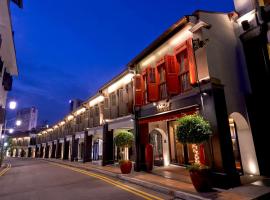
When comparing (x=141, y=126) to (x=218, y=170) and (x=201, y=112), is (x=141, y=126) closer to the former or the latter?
(x=201, y=112)

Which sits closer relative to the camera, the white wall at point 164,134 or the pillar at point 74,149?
the white wall at point 164,134

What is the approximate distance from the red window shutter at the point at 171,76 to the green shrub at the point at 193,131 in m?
3.06

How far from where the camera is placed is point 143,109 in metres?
13.8

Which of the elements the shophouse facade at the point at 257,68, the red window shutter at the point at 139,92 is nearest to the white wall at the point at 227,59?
the shophouse facade at the point at 257,68

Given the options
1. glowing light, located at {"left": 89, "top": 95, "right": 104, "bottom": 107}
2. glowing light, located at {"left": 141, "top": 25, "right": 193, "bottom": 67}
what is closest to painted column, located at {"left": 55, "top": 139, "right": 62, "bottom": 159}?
glowing light, located at {"left": 89, "top": 95, "right": 104, "bottom": 107}

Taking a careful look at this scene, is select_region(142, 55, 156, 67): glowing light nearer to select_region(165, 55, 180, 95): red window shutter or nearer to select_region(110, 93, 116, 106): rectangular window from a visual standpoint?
select_region(165, 55, 180, 95): red window shutter

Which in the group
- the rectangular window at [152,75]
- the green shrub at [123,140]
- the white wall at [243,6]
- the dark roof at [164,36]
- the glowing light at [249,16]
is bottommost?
the green shrub at [123,140]

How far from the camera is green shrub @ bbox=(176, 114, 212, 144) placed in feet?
24.6

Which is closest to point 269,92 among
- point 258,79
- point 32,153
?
point 258,79

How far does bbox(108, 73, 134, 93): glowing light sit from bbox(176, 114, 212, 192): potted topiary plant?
864cm

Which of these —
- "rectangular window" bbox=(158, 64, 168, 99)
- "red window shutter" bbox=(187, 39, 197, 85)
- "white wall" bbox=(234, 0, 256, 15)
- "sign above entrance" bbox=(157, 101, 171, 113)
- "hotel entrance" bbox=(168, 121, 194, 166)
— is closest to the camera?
"red window shutter" bbox=(187, 39, 197, 85)

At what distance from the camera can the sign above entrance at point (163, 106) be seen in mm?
11305

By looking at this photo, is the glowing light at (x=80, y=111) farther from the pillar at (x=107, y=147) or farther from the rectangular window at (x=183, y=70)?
the rectangular window at (x=183, y=70)

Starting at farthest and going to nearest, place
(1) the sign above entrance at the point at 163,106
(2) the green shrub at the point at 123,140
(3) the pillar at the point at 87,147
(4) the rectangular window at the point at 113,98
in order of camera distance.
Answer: (3) the pillar at the point at 87,147 → (4) the rectangular window at the point at 113,98 → (2) the green shrub at the point at 123,140 → (1) the sign above entrance at the point at 163,106
